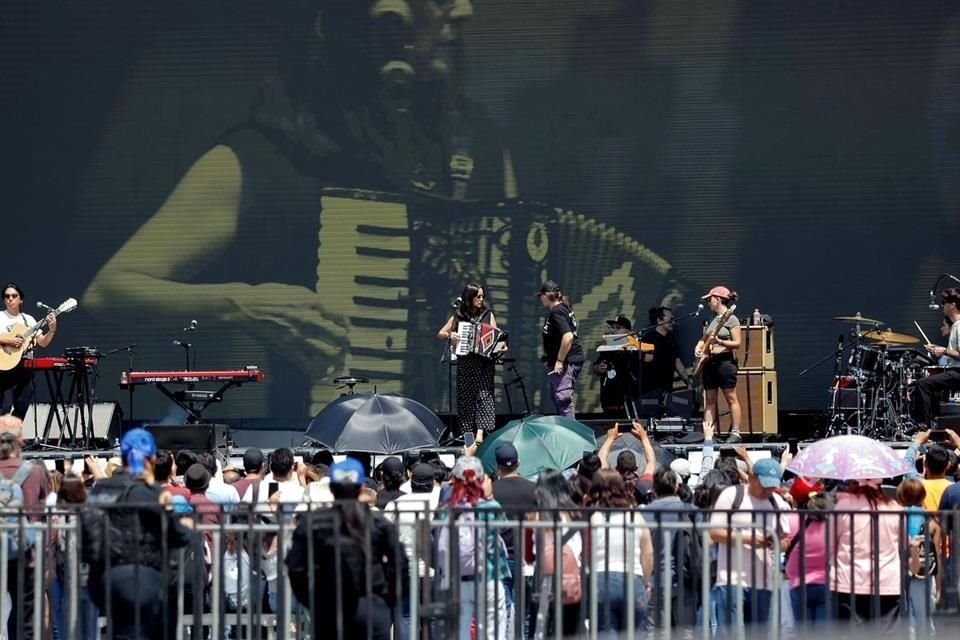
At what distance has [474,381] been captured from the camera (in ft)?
51.1

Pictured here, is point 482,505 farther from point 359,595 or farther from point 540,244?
point 540,244

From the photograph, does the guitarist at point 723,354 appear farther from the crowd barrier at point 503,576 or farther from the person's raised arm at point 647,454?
the crowd barrier at point 503,576

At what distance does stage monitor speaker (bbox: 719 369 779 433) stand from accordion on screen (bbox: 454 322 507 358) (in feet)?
9.35

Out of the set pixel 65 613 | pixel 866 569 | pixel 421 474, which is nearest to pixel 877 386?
pixel 421 474

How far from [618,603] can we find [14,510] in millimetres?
3154

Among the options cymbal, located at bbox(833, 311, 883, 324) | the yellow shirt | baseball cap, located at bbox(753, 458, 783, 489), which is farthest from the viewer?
cymbal, located at bbox(833, 311, 883, 324)

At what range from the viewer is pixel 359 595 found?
7387 mm

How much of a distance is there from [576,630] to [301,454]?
7414 mm

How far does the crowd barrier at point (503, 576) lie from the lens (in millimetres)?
7418

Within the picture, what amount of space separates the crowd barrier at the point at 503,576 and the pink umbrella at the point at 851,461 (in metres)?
0.41

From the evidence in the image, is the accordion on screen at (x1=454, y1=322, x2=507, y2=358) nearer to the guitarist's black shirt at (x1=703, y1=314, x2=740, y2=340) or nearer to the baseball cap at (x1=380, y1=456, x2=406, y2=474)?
the guitarist's black shirt at (x1=703, y1=314, x2=740, y2=340)

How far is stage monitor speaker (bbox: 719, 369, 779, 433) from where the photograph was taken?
1672 centimetres

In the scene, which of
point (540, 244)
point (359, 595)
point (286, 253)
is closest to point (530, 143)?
point (540, 244)

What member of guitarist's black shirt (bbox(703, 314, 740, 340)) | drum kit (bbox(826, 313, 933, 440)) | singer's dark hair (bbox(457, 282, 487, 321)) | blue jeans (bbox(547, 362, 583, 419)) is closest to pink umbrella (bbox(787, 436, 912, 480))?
singer's dark hair (bbox(457, 282, 487, 321))
